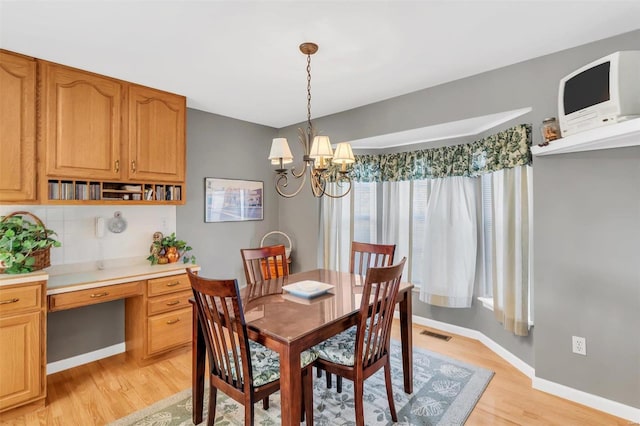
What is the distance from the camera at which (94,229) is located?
2996 mm

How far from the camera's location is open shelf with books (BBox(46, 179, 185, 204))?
2.58 meters

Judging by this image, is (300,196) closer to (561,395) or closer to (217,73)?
(217,73)

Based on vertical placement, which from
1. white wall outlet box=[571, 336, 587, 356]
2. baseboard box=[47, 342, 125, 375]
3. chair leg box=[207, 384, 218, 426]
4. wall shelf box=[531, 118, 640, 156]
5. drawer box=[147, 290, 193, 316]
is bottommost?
baseboard box=[47, 342, 125, 375]

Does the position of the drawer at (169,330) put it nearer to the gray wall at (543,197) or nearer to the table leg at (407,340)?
the table leg at (407,340)

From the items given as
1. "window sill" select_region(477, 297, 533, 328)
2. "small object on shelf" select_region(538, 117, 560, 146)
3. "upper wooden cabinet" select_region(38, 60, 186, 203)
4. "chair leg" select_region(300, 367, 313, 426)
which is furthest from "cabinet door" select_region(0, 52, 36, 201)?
"window sill" select_region(477, 297, 533, 328)

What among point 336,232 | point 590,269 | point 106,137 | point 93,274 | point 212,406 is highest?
point 106,137

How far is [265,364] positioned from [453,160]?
2.74 meters

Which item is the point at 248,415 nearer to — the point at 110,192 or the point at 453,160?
the point at 110,192

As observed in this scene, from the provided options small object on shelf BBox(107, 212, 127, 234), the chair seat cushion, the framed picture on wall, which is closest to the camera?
the chair seat cushion

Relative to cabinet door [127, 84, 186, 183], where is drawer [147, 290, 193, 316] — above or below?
below

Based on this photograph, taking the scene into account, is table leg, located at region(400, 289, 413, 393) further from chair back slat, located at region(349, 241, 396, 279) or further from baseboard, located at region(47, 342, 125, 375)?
baseboard, located at region(47, 342, 125, 375)

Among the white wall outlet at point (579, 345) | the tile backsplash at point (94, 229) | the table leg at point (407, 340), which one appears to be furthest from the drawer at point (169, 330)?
the white wall outlet at point (579, 345)

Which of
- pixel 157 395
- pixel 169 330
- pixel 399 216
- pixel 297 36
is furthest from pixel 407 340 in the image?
pixel 297 36

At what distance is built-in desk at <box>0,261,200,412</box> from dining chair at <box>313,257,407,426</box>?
1697 mm
